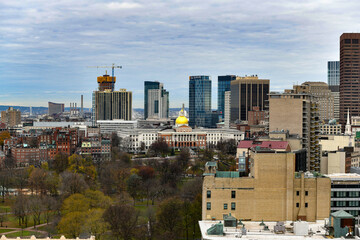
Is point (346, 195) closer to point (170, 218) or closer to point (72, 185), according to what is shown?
point (170, 218)

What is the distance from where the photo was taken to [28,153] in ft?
625

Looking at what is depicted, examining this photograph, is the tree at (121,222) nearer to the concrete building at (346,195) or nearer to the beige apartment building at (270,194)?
the beige apartment building at (270,194)

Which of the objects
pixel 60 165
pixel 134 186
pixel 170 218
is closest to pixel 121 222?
pixel 170 218

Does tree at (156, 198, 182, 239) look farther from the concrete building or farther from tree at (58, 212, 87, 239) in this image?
the concrete building

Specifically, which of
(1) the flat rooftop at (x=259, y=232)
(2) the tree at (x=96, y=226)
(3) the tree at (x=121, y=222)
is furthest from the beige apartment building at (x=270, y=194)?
(2) the tree at (x=96, y=226)

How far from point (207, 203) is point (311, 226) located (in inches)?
428

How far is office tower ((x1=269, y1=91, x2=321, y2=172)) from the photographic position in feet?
351

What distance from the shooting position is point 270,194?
198 ft

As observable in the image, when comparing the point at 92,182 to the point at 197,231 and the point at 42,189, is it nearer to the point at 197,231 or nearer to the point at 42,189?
the point at 42,189

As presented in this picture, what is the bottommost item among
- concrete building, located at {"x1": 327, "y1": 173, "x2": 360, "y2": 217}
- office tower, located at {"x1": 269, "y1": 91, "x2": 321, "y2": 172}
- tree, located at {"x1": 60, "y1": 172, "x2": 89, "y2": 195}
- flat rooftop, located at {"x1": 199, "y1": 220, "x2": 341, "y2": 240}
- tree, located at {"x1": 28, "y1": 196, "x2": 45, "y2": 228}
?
→ tree, located at {"x1": 28, "y1": 196, "x2": 45, "y2": 228}

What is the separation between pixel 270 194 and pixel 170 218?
1123 inches

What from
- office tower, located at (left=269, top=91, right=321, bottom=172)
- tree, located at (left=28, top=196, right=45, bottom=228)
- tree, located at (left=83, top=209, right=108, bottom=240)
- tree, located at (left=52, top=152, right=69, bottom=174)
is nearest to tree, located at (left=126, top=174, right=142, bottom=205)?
tree, located at (left=28, top=196, right=45, bottom=228)

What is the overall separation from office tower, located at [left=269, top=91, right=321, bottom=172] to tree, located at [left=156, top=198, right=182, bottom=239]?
3006 centimetres

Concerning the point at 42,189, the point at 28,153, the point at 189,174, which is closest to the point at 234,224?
the point at 42,189
